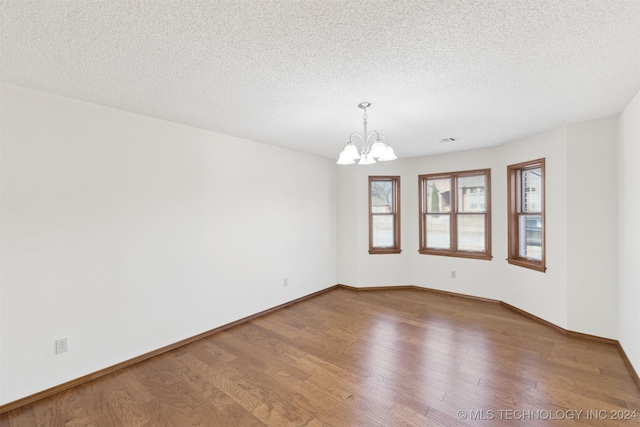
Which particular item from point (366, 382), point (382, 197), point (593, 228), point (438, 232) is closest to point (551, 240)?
point (593, 228)

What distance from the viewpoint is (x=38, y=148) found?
2312mm

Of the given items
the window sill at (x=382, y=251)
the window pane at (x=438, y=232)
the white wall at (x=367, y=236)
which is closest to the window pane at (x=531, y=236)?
the window pane at (x=438, y=232)

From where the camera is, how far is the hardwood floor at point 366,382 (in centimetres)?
208

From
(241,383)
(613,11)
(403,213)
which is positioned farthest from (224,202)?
(613,11)

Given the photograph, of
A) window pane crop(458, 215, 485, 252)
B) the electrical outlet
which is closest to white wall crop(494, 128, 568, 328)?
window pane crop(458, 215, 485, 252)

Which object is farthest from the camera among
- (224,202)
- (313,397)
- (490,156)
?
(490,156)

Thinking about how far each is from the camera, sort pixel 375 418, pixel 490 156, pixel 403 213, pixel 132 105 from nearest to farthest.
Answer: pixel 375 418
pixel 132 105
pixel 490 156
pixel 403 213

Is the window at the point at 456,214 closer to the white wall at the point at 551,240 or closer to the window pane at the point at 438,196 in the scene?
the window pane at the point at 438,196

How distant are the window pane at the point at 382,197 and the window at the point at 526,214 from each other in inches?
73.8

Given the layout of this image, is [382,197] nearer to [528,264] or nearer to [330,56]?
[528,264]

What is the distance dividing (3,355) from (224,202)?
2.26 meters

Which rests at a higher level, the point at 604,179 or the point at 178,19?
the point at 178,19

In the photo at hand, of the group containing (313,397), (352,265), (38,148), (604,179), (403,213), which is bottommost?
(313,397)

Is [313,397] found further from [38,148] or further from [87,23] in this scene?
Answer: [38,148]
